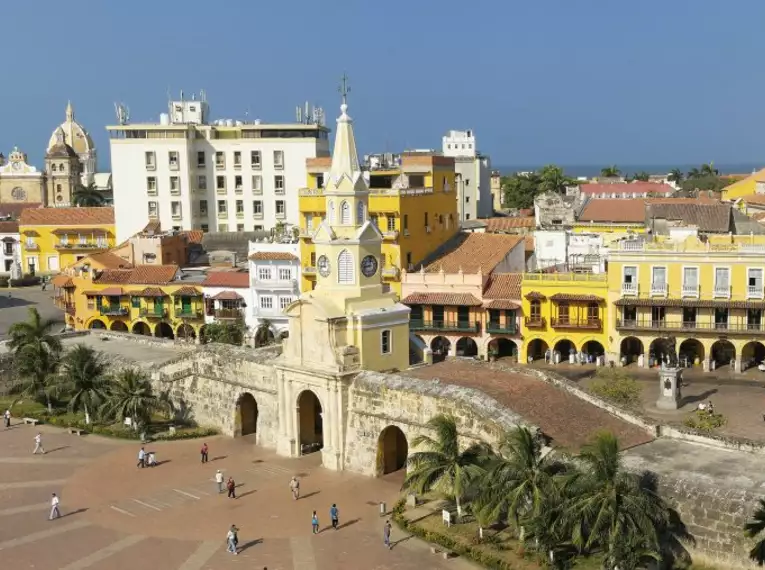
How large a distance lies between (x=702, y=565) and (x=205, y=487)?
70.2 feet

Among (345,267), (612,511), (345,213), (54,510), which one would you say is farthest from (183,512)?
(612,511)

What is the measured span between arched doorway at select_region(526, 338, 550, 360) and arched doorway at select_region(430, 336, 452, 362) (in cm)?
529

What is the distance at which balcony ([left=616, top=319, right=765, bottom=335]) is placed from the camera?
193 ft

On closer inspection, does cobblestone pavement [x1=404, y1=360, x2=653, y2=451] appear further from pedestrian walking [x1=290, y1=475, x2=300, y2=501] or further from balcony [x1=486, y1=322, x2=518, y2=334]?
balcony [x1=486, y1=322, x2=518, y2=334]

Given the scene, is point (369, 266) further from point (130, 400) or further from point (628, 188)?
point (628, 188)

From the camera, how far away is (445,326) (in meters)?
65.8

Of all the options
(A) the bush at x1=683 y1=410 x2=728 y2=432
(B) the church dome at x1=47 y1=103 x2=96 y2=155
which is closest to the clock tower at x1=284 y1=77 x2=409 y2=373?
(A) the bush at x1=683 y1=410 x2=728 y2=432

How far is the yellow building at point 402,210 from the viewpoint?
70.4 meters

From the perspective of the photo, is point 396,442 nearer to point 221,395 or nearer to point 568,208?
point 221,395

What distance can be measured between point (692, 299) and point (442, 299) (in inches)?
612

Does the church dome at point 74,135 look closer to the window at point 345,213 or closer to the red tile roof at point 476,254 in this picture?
the red tile roof at point 476,254

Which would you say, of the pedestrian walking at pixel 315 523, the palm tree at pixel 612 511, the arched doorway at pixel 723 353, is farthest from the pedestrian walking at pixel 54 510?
the arched doorway at pixel 723 353

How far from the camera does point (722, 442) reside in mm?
36281

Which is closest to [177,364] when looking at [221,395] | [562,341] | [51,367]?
[221,395]
